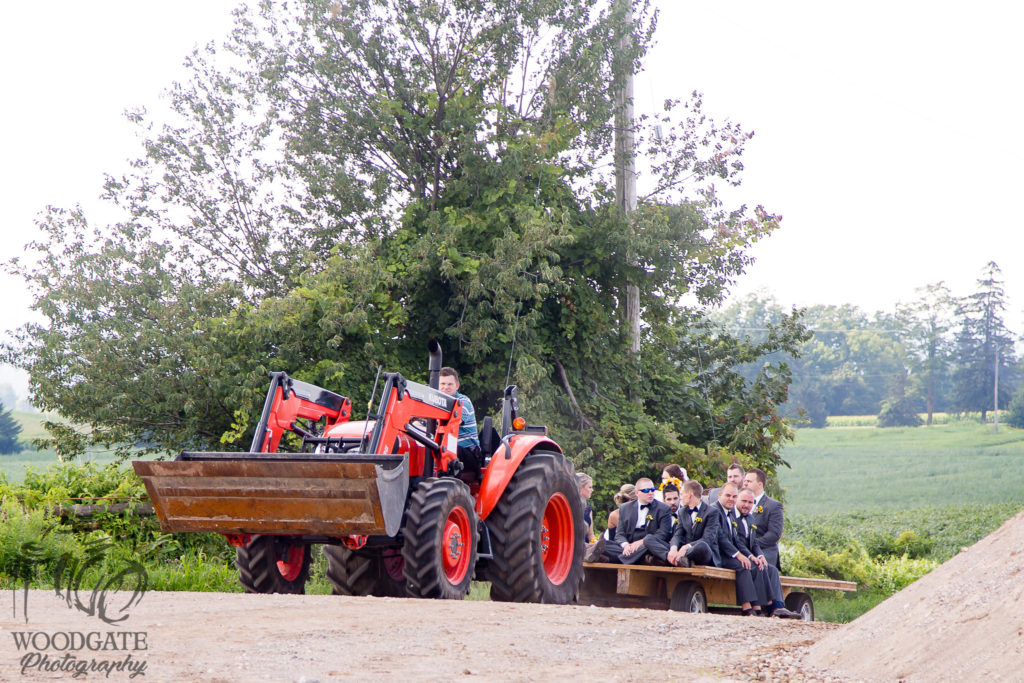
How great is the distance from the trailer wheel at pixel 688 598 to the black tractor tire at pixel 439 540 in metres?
2.41

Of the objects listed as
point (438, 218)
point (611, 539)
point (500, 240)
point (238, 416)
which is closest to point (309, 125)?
point (438, 218)

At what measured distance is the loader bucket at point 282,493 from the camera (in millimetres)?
7453

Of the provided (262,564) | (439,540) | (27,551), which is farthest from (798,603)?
(27,551)

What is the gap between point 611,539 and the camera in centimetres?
1119

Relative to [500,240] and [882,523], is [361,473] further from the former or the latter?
[882,523]

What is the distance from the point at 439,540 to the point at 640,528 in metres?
3.54

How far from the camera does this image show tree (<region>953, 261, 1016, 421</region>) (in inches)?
2579

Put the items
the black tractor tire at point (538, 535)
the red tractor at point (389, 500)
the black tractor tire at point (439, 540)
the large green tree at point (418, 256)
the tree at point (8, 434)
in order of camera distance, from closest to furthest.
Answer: the red tractor at point (389, 500)
the black tractor tire at point (439, 540)
the black tractor tire at point (538, 535)
the large green tree at point (418, 256)
the tree at point (8, 434)

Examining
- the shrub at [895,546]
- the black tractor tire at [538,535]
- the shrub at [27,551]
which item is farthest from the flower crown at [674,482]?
the shrub at [895,546]

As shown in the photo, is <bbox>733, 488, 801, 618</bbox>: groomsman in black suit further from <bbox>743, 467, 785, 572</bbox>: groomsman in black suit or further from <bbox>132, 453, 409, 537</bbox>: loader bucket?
<bbox>132, 453, 409, 537</bbox>: loader bucket

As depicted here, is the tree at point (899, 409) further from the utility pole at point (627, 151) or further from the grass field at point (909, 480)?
the utility pole at point (627, 151)

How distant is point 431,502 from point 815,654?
10.5 feet

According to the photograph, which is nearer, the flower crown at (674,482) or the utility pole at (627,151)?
the flower crown at (674,482)

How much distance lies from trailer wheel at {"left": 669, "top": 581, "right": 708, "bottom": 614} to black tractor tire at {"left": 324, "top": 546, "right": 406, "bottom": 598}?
2.64m
